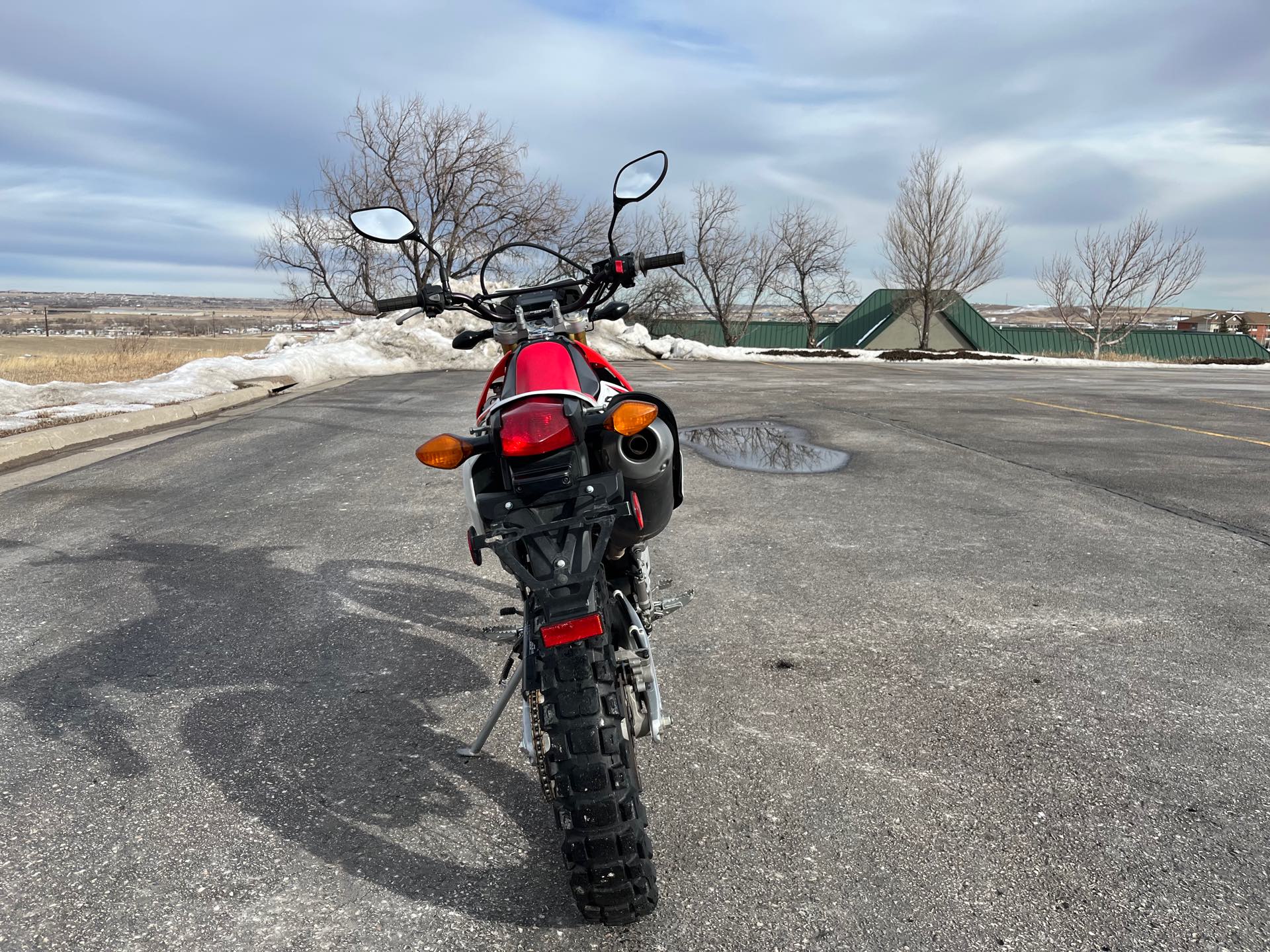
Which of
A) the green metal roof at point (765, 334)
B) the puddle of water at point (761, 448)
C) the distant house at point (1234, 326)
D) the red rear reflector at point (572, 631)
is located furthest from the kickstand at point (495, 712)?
the distant house at point (1234, 326)

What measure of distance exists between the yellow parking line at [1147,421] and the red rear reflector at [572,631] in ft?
34.4

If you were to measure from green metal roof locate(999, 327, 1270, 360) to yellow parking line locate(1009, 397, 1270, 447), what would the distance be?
38.1 metres

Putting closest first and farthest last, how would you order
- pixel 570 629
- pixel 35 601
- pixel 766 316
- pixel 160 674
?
pixel 570 629 → pixel 160 674 → pixel 35 601 → pixel 766 316

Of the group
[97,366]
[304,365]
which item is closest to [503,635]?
[304,365]

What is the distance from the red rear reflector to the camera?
2230 mm

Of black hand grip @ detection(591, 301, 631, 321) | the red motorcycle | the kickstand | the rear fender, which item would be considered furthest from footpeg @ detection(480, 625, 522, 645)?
black hand grip @ detection(591, 301, 631, 321)

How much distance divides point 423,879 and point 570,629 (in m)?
0.90

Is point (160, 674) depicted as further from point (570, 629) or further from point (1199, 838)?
point (1199, 838)

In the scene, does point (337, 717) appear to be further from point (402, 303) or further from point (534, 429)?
point (534, 429)

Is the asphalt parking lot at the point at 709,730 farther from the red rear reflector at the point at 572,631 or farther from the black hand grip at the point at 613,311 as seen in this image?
the black hand grip at the point at 613,311

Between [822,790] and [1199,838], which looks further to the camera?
[822,790]

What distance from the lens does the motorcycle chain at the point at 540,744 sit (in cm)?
221

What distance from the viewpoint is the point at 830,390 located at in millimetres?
17234

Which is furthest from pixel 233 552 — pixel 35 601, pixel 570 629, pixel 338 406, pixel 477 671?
pixel 338 406
